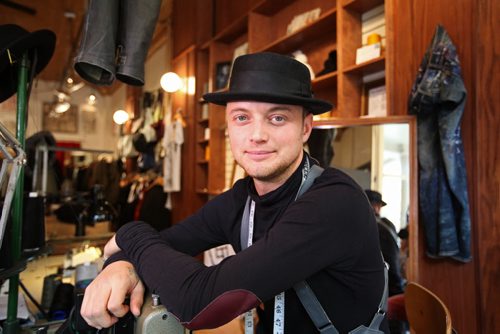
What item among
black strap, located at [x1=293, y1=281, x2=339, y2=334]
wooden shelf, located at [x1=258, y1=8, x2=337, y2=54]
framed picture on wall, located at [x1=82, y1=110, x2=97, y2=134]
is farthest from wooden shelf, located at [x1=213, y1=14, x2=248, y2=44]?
framed picture on wall, located at [x1=82, y1=110, x2=97, y2=134]

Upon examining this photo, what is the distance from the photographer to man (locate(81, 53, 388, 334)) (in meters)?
0.77

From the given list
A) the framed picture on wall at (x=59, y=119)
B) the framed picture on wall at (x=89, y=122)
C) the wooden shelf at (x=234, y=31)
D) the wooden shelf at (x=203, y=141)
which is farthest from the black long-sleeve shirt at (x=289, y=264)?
the framed picture on wall at (x=89, y=122)

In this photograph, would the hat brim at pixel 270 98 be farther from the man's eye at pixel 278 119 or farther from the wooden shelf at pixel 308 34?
the wooden shelf at pixel 308 34

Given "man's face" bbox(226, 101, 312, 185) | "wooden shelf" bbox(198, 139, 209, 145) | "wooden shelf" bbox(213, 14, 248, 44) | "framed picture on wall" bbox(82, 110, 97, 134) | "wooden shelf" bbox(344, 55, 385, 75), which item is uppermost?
"wooden shelf" bbox(213, 14, 248, 44)

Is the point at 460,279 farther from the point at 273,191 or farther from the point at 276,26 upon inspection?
the point at 276,26

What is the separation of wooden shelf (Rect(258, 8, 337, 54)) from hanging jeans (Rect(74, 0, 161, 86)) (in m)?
1.72

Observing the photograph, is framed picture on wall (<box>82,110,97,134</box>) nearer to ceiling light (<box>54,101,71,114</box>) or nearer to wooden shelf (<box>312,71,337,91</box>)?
ceiling light (<box>54,101,71,114</box>)

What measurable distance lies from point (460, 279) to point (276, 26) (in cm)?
282

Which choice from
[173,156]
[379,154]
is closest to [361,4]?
[379,154]

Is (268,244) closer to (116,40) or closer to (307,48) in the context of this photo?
(116,40)

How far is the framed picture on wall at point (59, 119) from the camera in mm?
8820

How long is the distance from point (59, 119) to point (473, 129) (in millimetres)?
9835

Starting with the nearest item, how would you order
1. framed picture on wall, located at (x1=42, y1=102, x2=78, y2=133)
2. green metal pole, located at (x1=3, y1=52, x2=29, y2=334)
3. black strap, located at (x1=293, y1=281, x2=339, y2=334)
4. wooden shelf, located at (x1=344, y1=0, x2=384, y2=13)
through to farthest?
1. black strap, located at (x1=293, y1=281, x2=339, y2=334)
2. green metal pole, located at (x1=3, y1=52, x2=29, y2=334)
3. wooden shelf, located at (x1=344, y1=0, x2=384, y2=13)
4. framed picture on wall, located at (x1=42, y1=102, x2=78, y2=133)

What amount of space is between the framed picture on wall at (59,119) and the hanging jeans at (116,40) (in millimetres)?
8539
